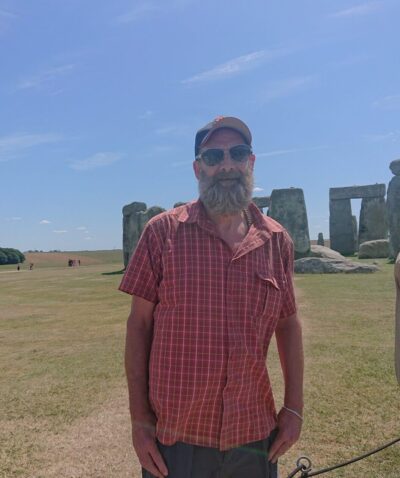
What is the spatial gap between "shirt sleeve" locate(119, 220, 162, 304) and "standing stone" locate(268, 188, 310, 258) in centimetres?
1852

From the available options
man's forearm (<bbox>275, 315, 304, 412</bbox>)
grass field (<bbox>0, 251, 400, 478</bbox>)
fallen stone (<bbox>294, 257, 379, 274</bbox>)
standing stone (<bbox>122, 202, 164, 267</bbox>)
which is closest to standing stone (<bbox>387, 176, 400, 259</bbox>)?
fallen stone (<bbox>294, 257, 379, 274</bbox>)

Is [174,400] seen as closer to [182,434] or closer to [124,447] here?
[182,434]

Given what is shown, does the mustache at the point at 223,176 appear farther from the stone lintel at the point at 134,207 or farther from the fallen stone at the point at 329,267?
the stone lintel at the point at 134,207

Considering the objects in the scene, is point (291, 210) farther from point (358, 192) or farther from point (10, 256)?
point (10, 256)

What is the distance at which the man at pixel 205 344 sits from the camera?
6.41 feet

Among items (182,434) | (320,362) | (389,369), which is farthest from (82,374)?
(182,434)

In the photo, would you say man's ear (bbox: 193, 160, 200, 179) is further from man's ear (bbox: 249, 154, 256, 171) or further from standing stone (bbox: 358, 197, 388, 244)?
standing stone (bbox: 358, 197, 388, 244)

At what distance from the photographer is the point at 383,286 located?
34.7ft

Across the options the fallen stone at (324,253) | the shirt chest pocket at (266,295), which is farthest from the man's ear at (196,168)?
the fallen stone at (324,253)

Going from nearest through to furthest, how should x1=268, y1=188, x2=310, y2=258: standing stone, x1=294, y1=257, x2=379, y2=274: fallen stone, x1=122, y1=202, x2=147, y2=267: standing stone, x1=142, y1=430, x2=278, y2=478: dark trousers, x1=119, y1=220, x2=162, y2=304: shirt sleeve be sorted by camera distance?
1. x1=142, y1=430, x2=278, y2=478: dark trousers
2. x1=119, y1=220, x2=162, y2=304: shirt sleeve
3. x1=294, y1=257, x2=379, y2=274: fallen stone
4. x1=268, y1=188, x2=310, y2=258: standing stone
5. x1=122, y1=202, x2=147, y2=267: standing stone

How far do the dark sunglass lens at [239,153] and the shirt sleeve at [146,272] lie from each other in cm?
53

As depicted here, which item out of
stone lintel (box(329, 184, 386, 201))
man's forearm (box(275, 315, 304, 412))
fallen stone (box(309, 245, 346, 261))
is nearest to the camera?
man's forearm (box(275, 315, 304, 412))

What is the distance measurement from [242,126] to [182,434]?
137cm

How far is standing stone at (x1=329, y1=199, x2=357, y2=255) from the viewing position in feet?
83.6
